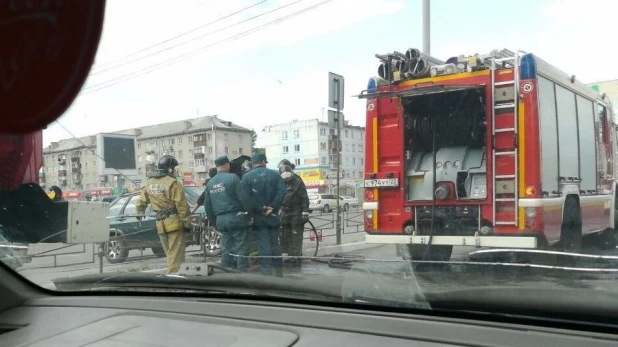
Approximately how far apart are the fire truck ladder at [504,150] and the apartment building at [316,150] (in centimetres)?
146

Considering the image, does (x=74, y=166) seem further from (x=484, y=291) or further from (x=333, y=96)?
(x=484, y=291)

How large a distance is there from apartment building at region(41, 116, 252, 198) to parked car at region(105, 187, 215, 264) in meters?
0.49

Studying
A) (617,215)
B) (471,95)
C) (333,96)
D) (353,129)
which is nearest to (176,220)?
(353,129)

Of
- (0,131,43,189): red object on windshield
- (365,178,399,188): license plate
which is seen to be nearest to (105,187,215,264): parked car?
(0,131,43,189): red object on windshield

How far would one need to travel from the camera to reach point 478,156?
656cm

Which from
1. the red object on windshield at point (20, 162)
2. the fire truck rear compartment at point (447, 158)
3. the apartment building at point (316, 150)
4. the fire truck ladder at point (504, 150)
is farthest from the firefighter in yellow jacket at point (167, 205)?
the fire truck ladder at point (504, 150)

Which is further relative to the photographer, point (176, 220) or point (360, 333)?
point (176, 220)

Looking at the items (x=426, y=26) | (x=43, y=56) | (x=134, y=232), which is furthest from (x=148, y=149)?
(x=43, y=56)

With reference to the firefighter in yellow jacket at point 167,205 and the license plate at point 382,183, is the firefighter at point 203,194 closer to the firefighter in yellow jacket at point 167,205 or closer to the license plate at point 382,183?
the firefighter in yellow jacket at point 167,205

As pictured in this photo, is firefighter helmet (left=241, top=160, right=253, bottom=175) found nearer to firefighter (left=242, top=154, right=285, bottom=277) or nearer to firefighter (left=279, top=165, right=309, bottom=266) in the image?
firefighter (left=242, top=154, right=285, bottom=277)

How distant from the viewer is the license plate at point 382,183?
7062 millimetres

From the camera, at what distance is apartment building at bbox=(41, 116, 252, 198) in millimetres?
3805

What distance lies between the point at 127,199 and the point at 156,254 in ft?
1.96

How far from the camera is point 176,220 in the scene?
6.04 meters
